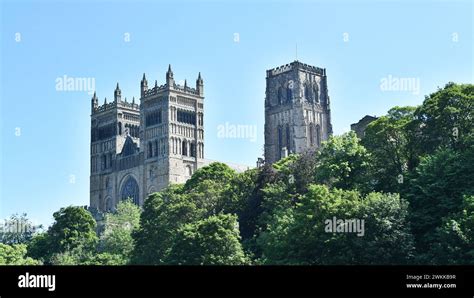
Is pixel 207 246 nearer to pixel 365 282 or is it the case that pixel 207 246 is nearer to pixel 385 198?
pixel 385 198

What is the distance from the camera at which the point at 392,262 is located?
4838 centimetres

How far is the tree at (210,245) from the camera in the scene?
5712 centimetres

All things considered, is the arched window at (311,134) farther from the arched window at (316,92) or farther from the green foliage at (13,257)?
the green foliage at (13,257)

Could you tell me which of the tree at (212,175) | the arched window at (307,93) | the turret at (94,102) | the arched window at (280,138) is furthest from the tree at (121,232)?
the turret at (94,102)

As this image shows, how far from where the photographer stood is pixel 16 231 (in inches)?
4537

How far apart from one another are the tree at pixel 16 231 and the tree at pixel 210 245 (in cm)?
6031

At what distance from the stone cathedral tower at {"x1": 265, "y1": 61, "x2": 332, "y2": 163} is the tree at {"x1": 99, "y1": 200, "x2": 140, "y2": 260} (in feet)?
95.1

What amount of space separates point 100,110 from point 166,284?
137005 mm

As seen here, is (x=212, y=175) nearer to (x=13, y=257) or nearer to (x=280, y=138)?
(x=13, y=257)

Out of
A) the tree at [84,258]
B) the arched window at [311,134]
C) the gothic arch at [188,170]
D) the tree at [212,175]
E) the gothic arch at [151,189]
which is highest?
the arched window at [311,134]

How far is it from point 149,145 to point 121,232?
4994 cm

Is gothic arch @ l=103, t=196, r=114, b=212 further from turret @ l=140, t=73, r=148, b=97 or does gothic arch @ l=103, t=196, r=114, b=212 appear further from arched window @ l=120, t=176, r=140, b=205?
turret @ l=140, t=73, r=148, b=97

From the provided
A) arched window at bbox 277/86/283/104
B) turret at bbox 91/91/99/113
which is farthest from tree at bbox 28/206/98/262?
turret at bbox 91/91/99/113

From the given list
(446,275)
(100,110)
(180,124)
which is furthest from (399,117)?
(100,110)
